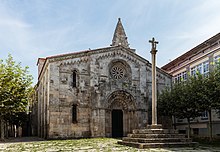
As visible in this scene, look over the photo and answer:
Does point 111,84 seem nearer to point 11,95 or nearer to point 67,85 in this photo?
point 67,85

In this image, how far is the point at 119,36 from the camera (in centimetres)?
4716

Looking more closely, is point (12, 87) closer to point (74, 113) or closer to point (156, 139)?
point (74, 113)

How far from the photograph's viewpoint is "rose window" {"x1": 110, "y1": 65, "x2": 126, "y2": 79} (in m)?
31.7

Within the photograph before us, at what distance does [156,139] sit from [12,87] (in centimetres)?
1769

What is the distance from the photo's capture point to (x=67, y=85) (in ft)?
94.5

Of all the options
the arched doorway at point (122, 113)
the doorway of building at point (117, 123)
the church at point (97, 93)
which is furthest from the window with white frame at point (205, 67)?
the doorway of building at point (117, 123)

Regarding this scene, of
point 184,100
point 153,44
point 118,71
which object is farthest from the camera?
point 118,71

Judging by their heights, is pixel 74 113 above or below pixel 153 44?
below

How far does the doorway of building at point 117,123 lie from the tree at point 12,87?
10.2m

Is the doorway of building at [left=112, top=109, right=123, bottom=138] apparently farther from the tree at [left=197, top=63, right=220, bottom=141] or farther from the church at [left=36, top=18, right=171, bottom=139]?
the tree at [left=197, top=63, right=220, bottom=141]

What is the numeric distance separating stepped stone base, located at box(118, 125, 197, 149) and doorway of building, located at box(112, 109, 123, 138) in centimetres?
1219

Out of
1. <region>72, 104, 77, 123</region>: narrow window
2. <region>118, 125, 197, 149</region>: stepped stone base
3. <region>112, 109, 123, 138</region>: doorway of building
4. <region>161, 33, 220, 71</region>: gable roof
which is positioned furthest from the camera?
<region>112, 109, 123, 138</region>: doorway of building

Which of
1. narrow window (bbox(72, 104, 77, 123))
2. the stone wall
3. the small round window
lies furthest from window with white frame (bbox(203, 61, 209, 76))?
narrow window (bbox(72, 104, 77, 123))

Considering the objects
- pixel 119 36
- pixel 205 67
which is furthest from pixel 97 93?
pixel 119 36
